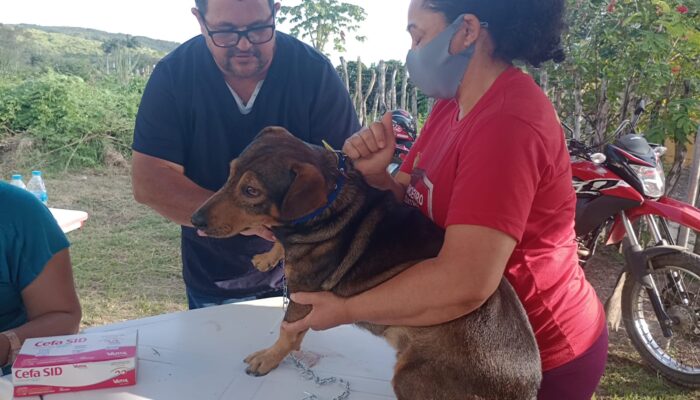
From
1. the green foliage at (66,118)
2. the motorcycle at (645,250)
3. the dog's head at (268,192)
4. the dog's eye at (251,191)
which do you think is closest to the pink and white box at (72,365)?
the dog's head at (268,192)

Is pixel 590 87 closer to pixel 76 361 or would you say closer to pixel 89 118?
pixel 76 361

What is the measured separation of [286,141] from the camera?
6.97 ft

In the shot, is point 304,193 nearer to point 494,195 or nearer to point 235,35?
point 494,195

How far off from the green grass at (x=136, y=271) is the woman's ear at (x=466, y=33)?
3260 millimetres

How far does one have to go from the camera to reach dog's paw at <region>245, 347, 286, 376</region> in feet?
6.47

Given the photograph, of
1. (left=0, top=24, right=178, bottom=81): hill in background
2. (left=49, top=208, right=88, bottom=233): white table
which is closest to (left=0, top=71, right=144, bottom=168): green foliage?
(left=0, top=24, right=178, bottom=81): hill in background

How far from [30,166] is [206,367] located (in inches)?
416

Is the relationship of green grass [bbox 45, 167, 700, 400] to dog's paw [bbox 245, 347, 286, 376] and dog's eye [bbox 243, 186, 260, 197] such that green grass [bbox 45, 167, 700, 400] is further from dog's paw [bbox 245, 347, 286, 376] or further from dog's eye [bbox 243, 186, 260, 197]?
dog's eye [bbox 243, 186, 260, 197]

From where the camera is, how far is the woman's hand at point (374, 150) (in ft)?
7.00

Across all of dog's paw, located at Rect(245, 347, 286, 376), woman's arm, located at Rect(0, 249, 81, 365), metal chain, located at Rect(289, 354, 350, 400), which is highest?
woman's arm, located at Rect(0, 249, 81, 365)

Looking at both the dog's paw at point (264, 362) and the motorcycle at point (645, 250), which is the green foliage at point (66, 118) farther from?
the dog's paw at point (264, 362)

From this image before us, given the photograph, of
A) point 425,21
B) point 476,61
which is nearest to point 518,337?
point 476,61

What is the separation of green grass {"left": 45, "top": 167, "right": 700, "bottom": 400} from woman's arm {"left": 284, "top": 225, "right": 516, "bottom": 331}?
118 inches

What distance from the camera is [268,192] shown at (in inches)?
79.0
